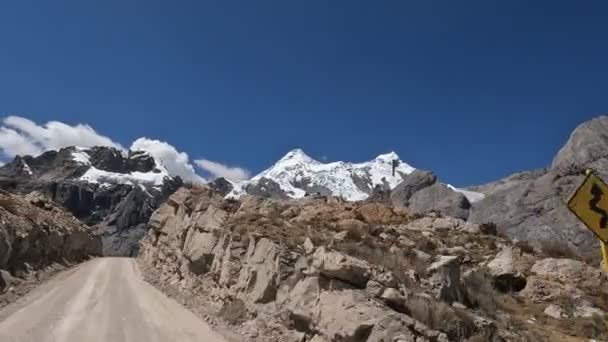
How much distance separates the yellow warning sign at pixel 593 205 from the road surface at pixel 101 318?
10626mm

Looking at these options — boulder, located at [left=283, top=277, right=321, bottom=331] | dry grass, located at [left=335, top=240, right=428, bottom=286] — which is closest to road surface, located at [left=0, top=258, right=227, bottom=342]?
boulder, located at [left=283, top=277, right=321, bottom=331]

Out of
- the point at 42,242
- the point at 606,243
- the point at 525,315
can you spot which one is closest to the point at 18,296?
the point at 42,242

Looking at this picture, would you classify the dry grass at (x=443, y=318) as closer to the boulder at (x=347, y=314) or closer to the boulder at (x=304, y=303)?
the boulder at (x=347, y=314)

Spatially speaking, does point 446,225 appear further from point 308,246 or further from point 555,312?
point 308,246

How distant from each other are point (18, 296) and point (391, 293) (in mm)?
17156

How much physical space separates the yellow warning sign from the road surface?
34.9ft

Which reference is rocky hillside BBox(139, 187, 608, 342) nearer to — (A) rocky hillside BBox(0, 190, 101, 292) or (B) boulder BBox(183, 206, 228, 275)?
(B) boulder BBox(183, 206, 228, 275)

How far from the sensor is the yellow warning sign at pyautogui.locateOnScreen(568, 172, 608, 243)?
6.18 metres

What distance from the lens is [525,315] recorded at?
15805 millimetres

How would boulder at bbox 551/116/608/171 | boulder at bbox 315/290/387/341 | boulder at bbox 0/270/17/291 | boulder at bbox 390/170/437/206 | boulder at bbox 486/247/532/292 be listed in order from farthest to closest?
1. boulder at bbox 390/170/437/206
2. boulder at bbox 551/116/608/171
3. boulder at bbox 0/270/17/291
4. boulder at bbox 486/247/532/292
5. boulder at bbox 315/290/387/341

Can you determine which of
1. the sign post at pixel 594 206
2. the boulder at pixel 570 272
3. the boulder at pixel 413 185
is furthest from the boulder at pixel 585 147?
the sign post at pixel 594 206

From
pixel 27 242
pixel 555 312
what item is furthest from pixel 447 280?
pixel 27 242

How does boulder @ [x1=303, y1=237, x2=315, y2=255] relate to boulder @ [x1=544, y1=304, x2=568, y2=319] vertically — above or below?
above

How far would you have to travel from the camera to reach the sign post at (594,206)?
6172 mm
